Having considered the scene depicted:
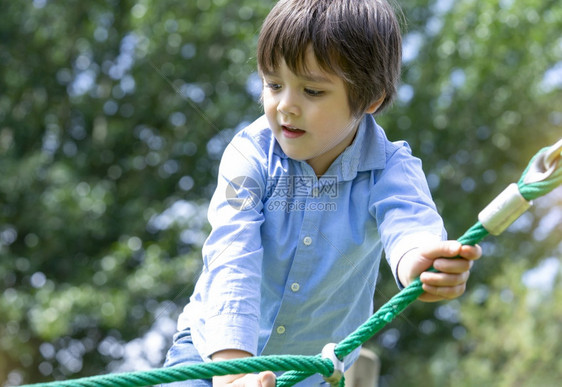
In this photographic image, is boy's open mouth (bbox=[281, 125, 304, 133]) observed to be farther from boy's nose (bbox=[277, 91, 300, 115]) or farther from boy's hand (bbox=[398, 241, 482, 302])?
boy's hand (bbox=[398, 241, 482, 302])

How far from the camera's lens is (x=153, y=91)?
620cm

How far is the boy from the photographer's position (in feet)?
4.70

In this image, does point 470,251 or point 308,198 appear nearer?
point 470,251

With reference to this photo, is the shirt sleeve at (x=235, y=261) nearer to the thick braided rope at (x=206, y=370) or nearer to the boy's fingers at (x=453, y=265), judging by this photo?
the thick braided rope at (x=206, y=370)

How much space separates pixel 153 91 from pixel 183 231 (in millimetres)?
1614

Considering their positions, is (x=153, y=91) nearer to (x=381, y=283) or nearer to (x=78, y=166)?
(x=78, y=166)

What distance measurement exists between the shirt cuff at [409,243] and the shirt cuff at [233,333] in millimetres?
236

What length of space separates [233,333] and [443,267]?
35 cm

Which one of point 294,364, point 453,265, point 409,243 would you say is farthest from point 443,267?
point 294,364

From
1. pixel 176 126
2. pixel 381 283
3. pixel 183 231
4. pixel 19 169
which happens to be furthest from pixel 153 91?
pixel 381 283

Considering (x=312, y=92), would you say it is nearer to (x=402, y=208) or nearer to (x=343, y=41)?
(x=343, y=41)

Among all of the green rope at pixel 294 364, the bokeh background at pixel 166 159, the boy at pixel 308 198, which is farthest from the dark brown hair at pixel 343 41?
the bokeh background at pixel 166 159

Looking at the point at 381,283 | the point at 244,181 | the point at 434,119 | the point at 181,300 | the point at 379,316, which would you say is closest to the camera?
the point at 379,316

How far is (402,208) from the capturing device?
144 cm
